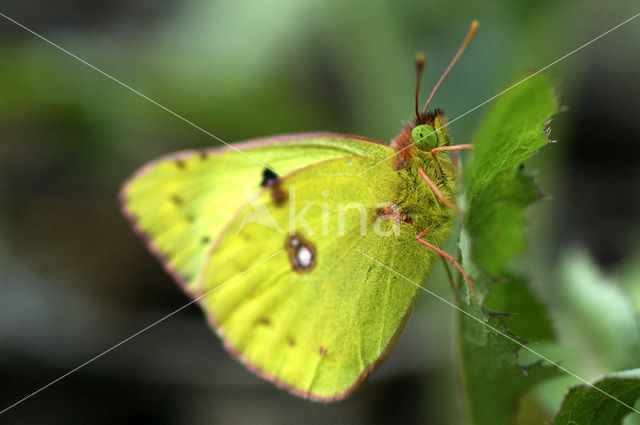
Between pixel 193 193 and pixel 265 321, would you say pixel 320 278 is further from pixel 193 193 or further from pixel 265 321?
pixel 193 193

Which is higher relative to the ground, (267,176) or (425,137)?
(425,137)

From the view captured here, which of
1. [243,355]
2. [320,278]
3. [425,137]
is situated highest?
[425,137]

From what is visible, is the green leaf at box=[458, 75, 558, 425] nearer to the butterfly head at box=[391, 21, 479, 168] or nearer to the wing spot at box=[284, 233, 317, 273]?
the butterfly head at box=[391, 21, 479, 168]

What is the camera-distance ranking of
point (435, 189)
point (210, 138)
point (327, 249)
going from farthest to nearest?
point (210, 138) < point (327, 249) < point (435, 189)

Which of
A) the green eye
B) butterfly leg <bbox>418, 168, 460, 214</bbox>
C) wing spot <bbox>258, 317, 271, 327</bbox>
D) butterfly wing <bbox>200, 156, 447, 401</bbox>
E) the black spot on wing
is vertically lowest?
wing spot <bbox>258, 317, 271, 327</bbox>

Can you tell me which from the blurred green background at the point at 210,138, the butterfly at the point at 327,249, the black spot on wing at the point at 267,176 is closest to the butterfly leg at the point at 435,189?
the butterfly at the point at 327,249

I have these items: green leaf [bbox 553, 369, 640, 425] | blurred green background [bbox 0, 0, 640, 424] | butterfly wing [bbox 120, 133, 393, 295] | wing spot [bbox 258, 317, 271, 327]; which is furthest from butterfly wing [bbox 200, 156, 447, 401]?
blurred green background [bbox 0, 0, 640, 424]

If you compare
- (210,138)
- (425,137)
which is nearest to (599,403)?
(425,137)
